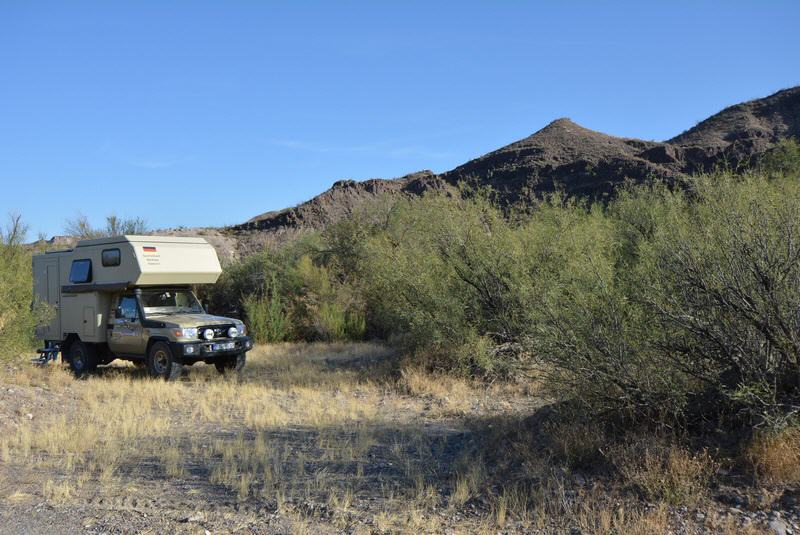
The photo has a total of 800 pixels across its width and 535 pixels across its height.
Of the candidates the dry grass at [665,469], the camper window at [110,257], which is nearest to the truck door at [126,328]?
the camper window at [110,257]

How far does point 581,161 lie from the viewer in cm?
4172

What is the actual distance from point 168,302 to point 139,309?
742 millimetres

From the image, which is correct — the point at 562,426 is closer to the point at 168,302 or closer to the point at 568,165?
the point at 168,302

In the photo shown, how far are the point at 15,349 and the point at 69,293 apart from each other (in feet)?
7.21

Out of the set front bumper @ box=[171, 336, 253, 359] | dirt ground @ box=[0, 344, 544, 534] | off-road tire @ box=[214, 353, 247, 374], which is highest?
front bumper @ box=[171, 336, 253, 359]

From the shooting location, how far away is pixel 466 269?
13.4 metres

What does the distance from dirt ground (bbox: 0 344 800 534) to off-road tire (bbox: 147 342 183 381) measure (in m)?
1.06

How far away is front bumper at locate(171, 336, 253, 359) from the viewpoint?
42.5 ft

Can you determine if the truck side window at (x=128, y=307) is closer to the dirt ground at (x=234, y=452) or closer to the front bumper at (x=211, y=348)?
the dirt ground at (x=234, y=452)

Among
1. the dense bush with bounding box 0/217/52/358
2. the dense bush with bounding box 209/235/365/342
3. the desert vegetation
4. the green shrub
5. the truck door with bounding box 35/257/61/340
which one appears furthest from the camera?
the green shrub

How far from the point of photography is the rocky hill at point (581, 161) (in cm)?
3762

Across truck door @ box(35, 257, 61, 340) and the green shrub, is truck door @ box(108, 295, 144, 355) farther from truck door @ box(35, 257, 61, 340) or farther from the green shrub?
the green shrub

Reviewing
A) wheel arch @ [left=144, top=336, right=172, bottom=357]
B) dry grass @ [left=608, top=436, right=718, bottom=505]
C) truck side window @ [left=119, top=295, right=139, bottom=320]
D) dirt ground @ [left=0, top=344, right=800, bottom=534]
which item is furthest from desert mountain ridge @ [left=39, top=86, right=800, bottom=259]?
dry grass @ [left=608, top=436, right=718, bottom=505]

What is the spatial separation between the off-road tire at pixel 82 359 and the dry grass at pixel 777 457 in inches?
531
